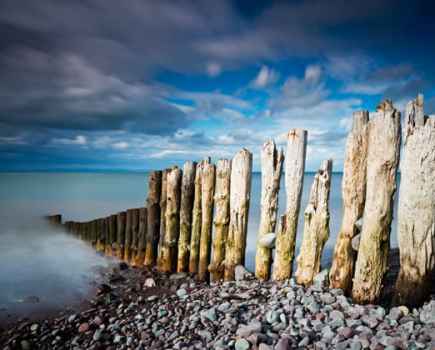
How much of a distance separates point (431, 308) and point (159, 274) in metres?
4.13

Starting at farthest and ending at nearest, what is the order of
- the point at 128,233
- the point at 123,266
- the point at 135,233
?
the point at 128,233
the point at 135,233
the point at 123,266

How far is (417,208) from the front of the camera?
3.44m

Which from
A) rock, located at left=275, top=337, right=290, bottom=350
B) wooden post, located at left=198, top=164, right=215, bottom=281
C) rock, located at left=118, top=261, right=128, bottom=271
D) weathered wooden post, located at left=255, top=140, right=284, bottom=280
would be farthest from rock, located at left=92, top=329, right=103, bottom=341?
rock, located at left=118, top=261, right=128, bottom=271

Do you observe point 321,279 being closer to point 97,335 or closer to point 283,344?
point 283,344

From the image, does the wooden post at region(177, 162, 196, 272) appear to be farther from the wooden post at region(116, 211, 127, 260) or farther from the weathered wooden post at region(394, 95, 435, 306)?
the weathered wooden post at region(394, 95, 435, 306)

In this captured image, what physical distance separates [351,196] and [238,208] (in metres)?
1.65

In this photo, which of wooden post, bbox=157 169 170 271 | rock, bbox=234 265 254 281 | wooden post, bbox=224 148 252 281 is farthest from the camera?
wooden post, bbox=157 169 170 271

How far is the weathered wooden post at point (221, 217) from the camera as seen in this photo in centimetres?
495

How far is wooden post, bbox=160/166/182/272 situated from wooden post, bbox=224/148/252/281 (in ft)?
3.96

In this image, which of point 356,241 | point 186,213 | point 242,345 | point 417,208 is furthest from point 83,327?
point 417,208

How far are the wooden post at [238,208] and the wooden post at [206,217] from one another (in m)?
0.46

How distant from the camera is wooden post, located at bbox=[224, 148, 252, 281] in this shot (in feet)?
15.5

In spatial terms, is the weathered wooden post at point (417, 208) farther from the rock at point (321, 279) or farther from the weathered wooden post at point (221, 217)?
the weathered wooden post at point (221, 217)

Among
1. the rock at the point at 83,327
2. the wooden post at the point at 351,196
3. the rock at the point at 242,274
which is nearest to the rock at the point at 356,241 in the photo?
the wooden post at the point at 351,196
